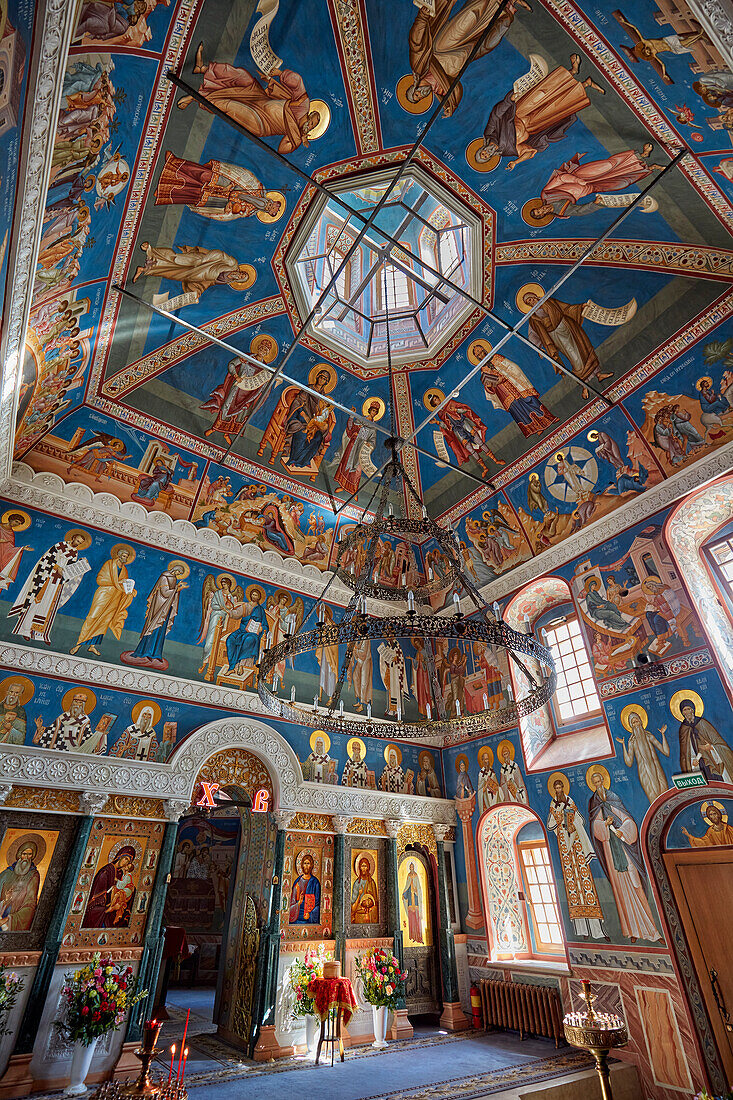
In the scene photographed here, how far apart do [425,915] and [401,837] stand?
64.3 inches

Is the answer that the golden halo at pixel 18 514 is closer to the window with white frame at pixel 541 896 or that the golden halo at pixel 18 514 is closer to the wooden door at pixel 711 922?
the window with white frame at pixel 541 896

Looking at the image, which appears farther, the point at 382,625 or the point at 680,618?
the point at 680,618

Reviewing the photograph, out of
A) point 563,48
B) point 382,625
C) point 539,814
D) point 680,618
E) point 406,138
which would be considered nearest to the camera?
point 382,625

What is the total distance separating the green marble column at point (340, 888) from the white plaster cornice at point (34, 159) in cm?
979

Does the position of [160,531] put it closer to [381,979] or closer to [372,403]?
[372,403]

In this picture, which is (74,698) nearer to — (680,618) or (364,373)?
(364,373)

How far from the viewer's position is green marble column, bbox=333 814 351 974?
1039cm

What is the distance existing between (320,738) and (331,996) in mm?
4372

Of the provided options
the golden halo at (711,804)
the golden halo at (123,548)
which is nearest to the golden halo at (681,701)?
the golden halo at (711,804)

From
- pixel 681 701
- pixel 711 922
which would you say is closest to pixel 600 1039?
pixel 711 922

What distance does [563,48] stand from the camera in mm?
6852

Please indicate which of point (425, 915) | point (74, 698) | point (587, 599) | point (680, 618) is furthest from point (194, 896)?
point (680, 618)

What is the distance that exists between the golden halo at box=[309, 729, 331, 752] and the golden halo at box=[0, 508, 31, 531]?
22.5 feet

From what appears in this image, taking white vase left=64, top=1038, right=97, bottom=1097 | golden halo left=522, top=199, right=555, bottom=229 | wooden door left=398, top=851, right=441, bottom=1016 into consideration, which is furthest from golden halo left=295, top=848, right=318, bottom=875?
golden halo left=522, top=199, right=555, bottom=229
